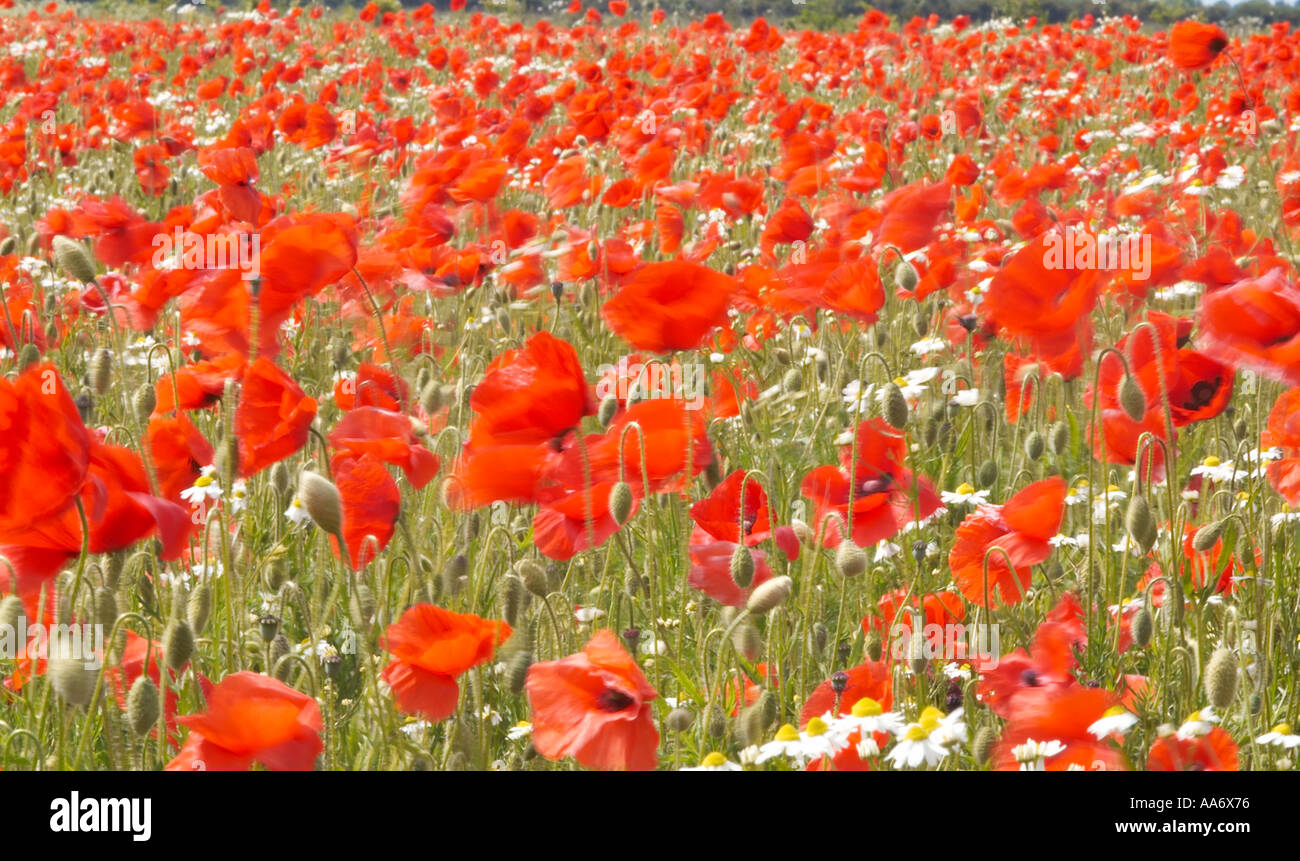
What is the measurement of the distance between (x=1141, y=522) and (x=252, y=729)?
51.9 inches

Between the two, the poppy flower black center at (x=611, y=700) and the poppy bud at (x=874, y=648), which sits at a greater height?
the poppy bud at (x=874, y=648)

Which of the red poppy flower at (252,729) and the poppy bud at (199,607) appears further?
the poppy bud at (199,607)

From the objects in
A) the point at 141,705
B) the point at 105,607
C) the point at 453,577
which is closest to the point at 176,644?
the point at 141,705

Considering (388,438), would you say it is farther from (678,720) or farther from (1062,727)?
(1062,727)

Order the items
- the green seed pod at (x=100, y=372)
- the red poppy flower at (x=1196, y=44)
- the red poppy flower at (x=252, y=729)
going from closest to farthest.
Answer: the red poppy flower at (x=252, y=729), the green seed pod at (x=100, y=372), the red poppy flower at (x=1196, y=44)

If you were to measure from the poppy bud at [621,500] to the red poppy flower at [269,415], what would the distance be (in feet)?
1.42

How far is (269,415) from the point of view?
199cm

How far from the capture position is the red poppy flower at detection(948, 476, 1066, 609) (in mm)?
2064

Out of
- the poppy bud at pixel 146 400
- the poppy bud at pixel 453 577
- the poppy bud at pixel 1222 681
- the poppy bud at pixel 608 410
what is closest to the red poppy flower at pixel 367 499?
the poppy bud at pixel 453 577

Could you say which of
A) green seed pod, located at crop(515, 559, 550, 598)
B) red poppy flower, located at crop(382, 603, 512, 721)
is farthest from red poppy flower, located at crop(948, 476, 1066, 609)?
red poppy flower, located at crop(382, 603, 512, 721)

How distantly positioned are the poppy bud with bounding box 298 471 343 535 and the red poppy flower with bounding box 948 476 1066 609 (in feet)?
2.96

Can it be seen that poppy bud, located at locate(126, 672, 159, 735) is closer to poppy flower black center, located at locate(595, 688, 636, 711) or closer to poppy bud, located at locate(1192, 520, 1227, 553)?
poppy flower black center, located at locate(595, 688, 636, 711)

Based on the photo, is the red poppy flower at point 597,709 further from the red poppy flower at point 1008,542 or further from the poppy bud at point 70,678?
the red poppy flower at point 1008,542

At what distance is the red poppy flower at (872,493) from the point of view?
7.59ft
